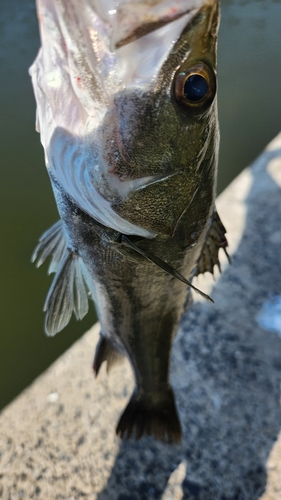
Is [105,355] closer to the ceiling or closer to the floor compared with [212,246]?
closer to the floor

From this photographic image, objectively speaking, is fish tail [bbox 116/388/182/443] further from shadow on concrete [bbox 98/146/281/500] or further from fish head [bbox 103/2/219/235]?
fish head [bbox 103/2/219/235]

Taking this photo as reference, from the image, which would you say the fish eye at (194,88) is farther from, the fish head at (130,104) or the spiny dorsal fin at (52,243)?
the spiny dorsal fin at (52,243)

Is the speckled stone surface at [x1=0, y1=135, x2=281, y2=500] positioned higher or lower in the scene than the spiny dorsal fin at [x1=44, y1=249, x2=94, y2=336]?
lower

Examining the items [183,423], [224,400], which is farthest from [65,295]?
[224,400]

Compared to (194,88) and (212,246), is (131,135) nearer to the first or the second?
(194,88)

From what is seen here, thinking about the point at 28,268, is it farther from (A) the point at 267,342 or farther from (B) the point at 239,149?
(B) the point at 239,149

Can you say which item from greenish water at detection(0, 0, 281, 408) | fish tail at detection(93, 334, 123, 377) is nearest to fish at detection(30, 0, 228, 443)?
fish tail at detection(93, 334, 123, 377)
